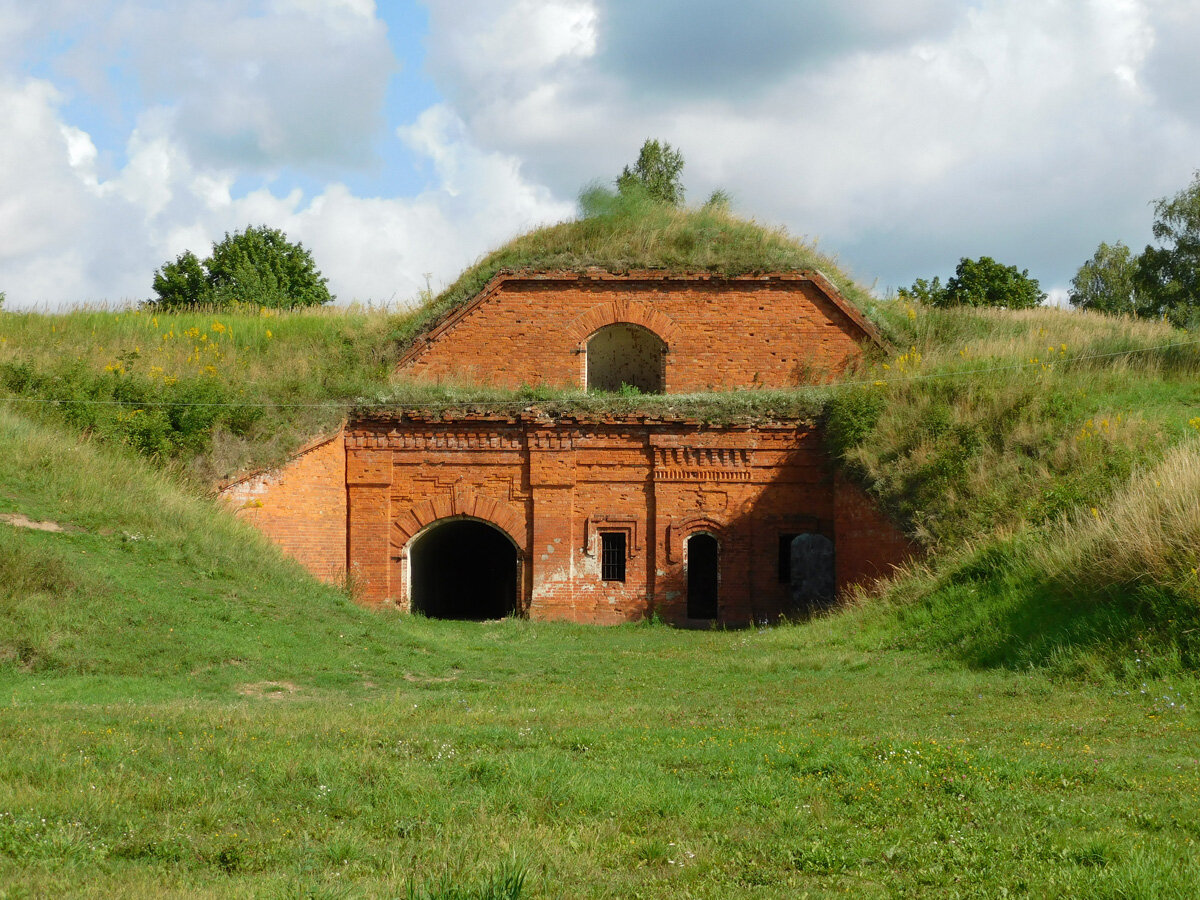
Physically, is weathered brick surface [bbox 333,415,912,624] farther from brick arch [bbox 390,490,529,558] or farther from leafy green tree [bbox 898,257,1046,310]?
leafy green tree [bbox 898,257,1046,310]

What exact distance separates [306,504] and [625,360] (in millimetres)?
9413

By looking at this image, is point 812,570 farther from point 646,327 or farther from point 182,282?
point 182,282

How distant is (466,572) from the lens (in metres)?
26.6

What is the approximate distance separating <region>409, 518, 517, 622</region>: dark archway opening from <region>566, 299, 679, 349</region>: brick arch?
4.71 meters

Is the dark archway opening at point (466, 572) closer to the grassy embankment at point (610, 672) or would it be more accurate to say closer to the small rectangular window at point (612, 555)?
the small rectangular window at point (612, 555)

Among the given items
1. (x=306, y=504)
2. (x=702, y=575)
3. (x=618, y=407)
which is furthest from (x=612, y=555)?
(x=306, y=504)

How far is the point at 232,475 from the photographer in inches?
→ 761

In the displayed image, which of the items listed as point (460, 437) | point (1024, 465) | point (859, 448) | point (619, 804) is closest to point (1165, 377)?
point (1024, 465)

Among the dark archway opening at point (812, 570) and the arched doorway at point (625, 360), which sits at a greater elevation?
the arched doorway at point (625, 360)

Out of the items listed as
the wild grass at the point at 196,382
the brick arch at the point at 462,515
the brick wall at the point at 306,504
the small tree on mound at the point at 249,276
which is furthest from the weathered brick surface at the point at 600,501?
the small tree on mound at the point at 249,276

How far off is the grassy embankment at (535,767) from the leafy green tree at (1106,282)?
32.4 meters

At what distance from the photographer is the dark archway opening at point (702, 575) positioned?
21.0m

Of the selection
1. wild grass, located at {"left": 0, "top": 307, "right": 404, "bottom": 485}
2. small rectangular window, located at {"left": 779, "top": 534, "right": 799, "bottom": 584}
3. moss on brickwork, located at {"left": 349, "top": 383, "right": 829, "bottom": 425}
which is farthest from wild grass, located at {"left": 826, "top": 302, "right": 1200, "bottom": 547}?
wild grass, located at {"left": 0, "top": 307, "right": 404, "bottom": 485}

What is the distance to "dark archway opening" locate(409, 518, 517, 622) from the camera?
23.0 metres
